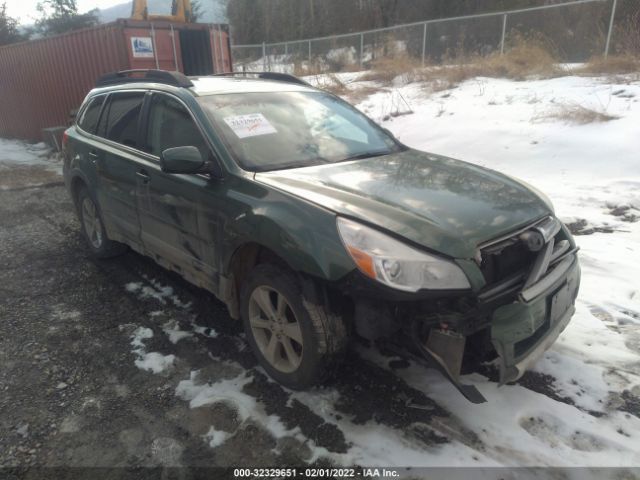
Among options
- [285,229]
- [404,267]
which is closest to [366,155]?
[285,229]

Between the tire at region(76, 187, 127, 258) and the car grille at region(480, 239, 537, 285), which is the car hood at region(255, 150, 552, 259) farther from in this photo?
the tire at region(76, 187, 127, 258)

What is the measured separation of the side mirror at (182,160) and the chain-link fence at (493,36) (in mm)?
12171

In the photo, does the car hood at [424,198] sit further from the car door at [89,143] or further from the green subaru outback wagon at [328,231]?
the car door at [89,143]

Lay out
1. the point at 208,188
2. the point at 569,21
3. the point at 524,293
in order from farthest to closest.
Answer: the point at 569,21 → the point at 208,188 → the point at 524,293

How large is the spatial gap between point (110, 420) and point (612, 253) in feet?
14.0

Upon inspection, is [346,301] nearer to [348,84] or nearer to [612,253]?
[612,253]

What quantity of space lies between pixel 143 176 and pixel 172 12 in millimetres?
10458

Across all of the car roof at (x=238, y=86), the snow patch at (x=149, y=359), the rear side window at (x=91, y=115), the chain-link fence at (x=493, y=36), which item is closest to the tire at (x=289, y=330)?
the snow patch at (x=149, y=359)

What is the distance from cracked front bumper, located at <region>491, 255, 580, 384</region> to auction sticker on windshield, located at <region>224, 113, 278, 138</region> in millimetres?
1865

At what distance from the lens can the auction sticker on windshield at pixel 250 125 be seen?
3.05 metres

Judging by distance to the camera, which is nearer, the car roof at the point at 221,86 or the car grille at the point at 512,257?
the car grille at the point at 512,257

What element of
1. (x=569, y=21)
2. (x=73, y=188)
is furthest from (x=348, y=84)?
(x=73, y=188)

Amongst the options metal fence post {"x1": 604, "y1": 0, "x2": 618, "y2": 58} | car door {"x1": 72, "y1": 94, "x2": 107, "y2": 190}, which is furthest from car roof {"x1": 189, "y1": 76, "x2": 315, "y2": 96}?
metal fence post {"x1": 604, "y1": 0, "x2": 618, "y2": 58}

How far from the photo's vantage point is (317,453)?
7.53ft
